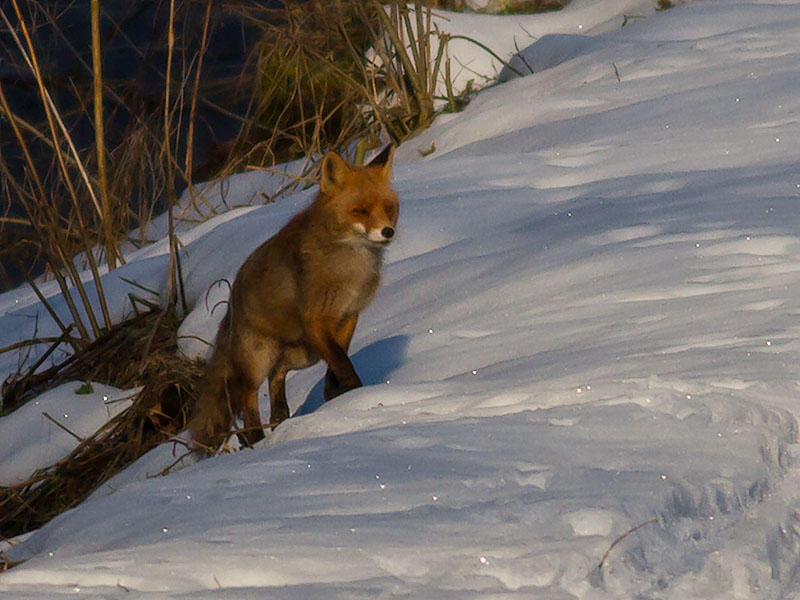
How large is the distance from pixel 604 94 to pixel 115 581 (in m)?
5.63

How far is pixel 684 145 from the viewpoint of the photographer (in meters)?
5.69

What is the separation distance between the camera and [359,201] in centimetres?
396

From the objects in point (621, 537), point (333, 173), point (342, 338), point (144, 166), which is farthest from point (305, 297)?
point (144, 166)

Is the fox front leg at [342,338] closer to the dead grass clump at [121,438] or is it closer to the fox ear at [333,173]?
the fox ear at [333,173]

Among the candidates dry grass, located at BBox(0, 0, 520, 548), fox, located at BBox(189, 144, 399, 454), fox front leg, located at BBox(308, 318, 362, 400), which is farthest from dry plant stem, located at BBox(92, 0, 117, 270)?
fox front leg, located at BBox(308, 318, 362, 400)

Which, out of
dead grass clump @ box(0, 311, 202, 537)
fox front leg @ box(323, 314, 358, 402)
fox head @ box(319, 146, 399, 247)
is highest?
fox head @ box(319, 146, 399, 247)

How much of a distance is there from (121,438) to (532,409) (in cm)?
243

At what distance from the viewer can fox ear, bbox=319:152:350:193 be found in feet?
13.1

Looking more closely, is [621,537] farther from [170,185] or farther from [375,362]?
[170,185]

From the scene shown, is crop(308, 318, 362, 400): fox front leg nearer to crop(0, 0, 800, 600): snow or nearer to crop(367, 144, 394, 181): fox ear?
crop(0, 0, 800, 600): snow

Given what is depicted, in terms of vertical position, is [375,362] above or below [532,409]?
below

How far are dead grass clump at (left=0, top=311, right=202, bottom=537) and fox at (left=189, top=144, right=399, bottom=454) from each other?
344 mm

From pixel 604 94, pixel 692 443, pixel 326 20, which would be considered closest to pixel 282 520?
pixel 692 443

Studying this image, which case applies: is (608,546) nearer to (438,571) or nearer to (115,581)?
(438,571)
